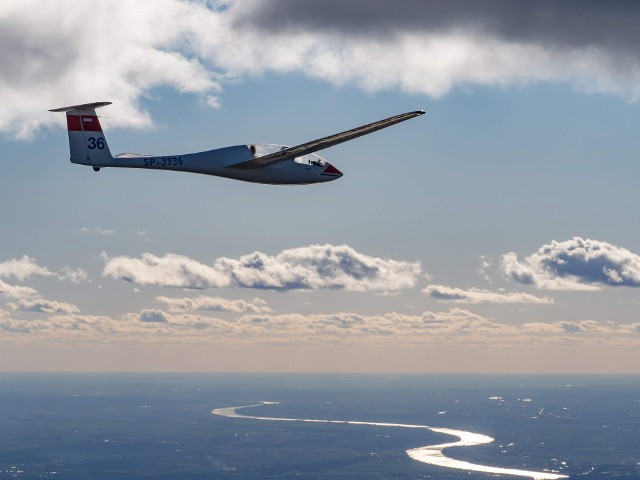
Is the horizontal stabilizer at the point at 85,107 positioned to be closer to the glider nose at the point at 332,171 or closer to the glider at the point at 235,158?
the glider at the point at 235,158

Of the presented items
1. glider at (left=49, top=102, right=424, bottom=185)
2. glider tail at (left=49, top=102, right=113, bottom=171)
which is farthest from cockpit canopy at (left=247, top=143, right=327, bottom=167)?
glider tail at (left=49, top=102, right=113, bottom=171)

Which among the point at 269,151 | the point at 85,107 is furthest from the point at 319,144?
the point at 85,107

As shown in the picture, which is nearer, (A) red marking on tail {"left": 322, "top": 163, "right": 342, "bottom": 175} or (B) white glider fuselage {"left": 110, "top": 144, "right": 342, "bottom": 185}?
(B) white glider fuselage {"left": 110, "top": 144, "right": 342, "bottom": 185}

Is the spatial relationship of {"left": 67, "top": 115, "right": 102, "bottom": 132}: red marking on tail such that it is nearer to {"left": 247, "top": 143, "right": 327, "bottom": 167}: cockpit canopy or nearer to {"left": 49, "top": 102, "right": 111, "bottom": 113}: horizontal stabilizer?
{"left": 49, "top": 102, "right": 111, "bottom": 113}: horizontal stabilizer

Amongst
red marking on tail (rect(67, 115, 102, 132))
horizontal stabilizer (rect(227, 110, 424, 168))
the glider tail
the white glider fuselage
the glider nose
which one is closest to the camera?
horizontal stabilizer (rect(227, 110, 424, 168))

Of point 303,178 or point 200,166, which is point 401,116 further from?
point 200,166

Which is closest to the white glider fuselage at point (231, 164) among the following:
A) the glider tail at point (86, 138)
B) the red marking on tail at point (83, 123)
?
the glider tail at point (86, 138)

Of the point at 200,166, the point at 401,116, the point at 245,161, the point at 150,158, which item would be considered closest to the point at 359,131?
the point at 401,116
